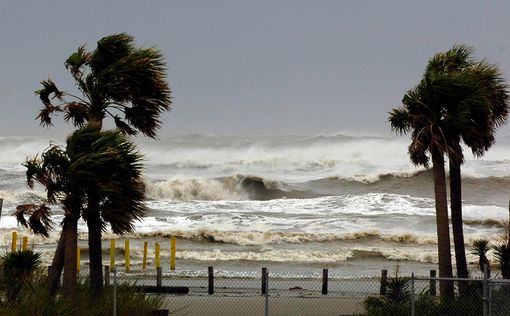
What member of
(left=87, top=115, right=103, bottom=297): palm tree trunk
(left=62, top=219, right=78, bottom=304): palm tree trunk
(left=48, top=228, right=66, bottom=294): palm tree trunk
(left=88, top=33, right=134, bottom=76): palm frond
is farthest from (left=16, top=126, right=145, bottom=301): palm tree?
(left=88, top=33, right=134, bottom=76): palm frond

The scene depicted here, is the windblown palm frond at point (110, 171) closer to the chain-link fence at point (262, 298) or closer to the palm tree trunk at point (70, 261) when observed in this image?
the palm tree trunk at point (70, 261)

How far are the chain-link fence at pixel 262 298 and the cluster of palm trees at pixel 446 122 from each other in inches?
40.9

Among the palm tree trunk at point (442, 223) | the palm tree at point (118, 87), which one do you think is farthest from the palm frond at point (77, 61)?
the palm tree trunk at point (442, 223)

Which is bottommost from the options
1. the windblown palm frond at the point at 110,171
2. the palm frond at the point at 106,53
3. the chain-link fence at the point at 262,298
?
the chain-link fence at the point at 262,298

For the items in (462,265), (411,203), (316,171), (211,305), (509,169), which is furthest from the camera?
(316,171)

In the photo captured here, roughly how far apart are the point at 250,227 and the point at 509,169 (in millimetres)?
40797

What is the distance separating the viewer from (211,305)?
Result: 26.5 metres

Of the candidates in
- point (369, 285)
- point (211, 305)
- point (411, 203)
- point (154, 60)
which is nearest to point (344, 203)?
point (411, 203)

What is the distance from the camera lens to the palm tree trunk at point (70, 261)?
2027cm

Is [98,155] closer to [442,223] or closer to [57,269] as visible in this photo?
[57,269]

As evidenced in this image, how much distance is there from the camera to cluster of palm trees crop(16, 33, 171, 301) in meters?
19.8

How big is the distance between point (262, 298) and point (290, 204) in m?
47.8

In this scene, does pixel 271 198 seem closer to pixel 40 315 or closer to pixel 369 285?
pixel 369 285

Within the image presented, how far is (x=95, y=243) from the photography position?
69.8 ft
